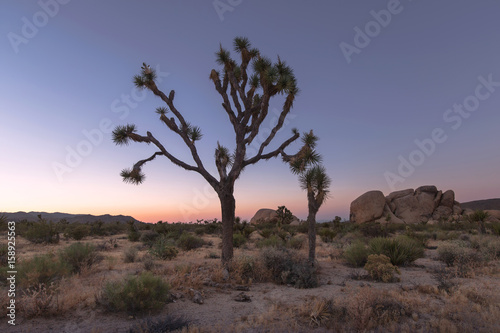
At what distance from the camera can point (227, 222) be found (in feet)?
35.3

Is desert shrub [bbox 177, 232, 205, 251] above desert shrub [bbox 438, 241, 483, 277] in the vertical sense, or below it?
below

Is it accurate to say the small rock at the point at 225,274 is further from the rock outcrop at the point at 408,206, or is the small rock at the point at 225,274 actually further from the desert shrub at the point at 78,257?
the rock outcrop at the point at 408,206

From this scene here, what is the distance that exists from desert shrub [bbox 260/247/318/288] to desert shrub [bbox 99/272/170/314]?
4177mm

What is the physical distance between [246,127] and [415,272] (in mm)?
8516

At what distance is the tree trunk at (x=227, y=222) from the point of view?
34.8 feet

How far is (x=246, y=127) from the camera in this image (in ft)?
38.5

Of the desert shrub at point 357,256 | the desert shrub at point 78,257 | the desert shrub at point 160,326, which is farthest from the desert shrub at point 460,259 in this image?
the desert shrub at point 78,257

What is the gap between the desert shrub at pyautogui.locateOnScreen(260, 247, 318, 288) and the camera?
8.70 metres

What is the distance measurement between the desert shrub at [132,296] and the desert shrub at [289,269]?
13.7ft

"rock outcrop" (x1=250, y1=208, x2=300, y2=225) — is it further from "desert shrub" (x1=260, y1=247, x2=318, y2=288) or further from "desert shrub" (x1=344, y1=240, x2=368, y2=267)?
"desert shrub" (x1=260, y1=247, x2=318, y2=288)

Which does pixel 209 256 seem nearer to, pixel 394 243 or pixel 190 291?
pixel 190 291

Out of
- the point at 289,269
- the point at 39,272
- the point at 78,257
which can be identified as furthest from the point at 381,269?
the point at 78,257

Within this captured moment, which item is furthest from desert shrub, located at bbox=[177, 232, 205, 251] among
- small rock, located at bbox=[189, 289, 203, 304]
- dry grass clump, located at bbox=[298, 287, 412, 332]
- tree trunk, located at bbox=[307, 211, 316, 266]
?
dry grass clump, located at bbox=[298, 287, 412, 332]

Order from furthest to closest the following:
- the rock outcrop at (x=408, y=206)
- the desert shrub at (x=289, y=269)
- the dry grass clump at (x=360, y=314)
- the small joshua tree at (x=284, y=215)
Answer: the rock outcrop at (x=408, y=206)
the small joshua tree at (x=284, y=215)
the desert shrub at (x=289, y=269)
the dry grass clump at (x=360, y=314)
